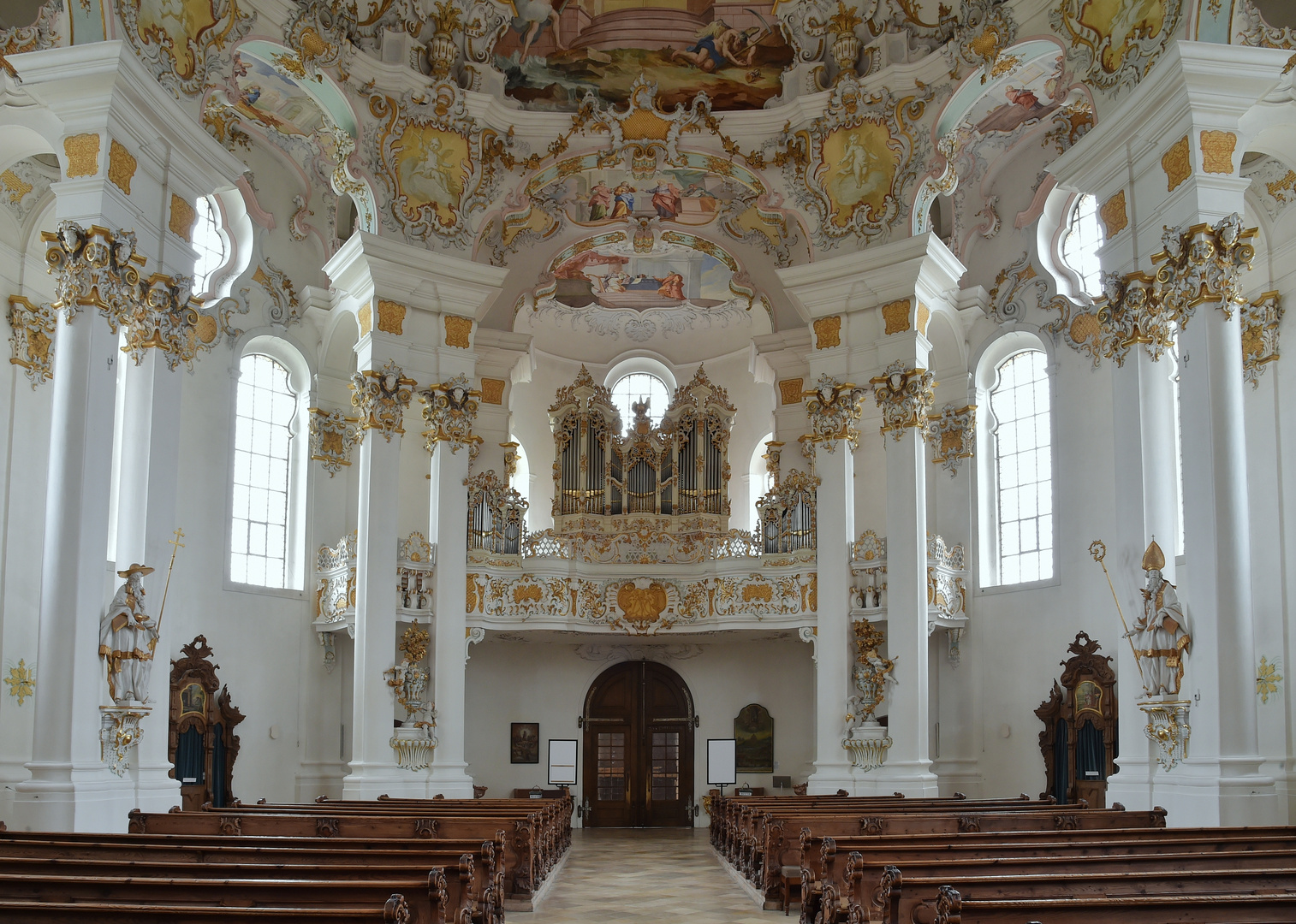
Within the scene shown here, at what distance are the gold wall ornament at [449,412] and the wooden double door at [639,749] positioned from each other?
748cm

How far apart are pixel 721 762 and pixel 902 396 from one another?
875 centimetres

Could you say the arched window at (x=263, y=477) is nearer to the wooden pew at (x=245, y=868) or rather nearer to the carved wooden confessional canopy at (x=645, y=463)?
the carved wooden confessional canopy at (x=645, y=463)

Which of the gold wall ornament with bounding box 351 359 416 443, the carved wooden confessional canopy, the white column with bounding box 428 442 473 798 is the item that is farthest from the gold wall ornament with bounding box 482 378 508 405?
the gold wall ornament with bounding box 351 359 416 443

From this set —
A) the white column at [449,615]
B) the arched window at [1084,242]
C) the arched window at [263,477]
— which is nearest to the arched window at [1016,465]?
the arched window at [1084,242]

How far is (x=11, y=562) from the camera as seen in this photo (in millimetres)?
15703

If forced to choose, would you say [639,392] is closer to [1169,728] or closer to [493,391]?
[493,391]

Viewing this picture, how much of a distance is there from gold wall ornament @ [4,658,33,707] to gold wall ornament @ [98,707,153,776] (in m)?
2.74

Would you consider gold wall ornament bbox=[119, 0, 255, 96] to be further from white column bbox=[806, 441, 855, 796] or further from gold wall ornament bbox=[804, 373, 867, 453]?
white column bbox=[806, 441, 855, 796]

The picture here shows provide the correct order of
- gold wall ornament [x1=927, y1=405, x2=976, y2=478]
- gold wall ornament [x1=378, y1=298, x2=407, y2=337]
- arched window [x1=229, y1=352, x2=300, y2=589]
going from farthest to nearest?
gold wall ornament [x1=927, y1=405, x2=976, y2=478], arched window [x1=229, y1=352, x2=300, y2=589], gold wall ornament [x1=378, y1=298, x2=407, y2=337]

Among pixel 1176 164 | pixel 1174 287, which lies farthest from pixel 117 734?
pixel 1176 164

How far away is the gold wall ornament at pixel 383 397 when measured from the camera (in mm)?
19062

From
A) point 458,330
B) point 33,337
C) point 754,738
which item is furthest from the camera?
point 754,738

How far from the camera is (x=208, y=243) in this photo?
21.5m

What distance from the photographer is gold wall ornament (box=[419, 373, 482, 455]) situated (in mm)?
19703
